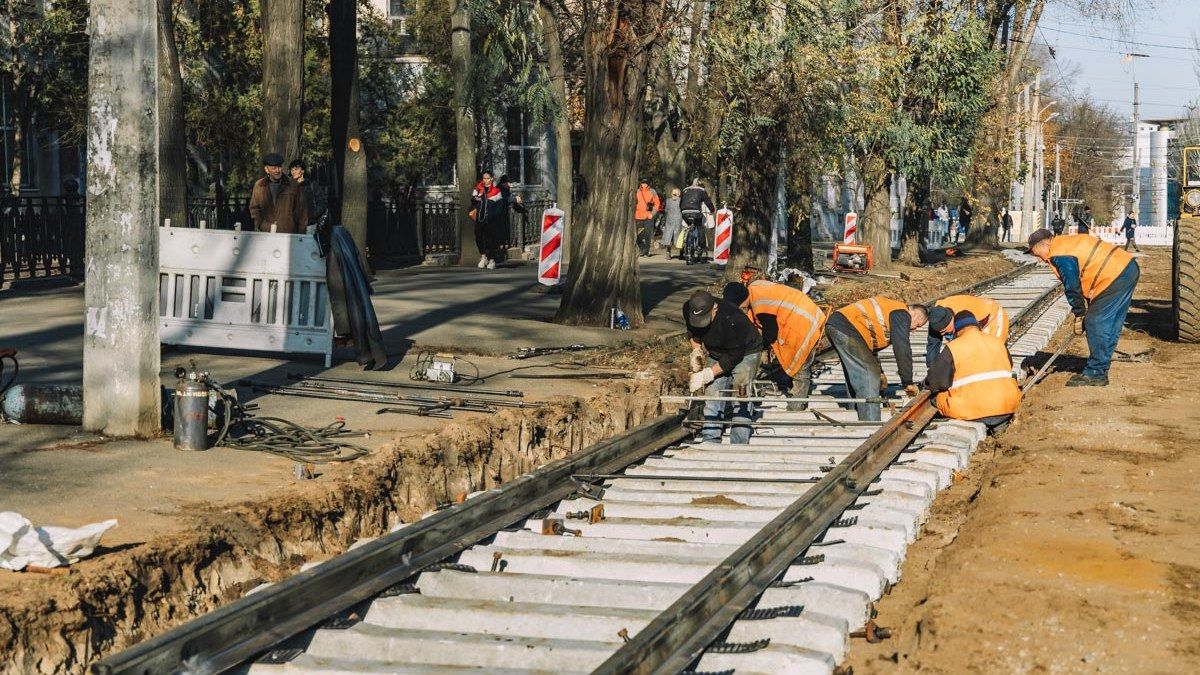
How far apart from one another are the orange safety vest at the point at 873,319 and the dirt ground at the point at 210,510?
7.49ft

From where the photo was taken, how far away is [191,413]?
10.1 metres

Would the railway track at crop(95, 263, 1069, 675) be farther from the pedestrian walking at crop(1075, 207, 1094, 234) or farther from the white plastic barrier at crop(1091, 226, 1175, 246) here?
the white plastic barrier at crop(1091, 226, 1175, 246)

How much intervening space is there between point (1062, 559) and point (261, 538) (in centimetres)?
436

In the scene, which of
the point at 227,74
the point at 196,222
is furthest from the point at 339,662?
the point at 227,74

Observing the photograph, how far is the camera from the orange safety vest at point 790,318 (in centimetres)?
1212

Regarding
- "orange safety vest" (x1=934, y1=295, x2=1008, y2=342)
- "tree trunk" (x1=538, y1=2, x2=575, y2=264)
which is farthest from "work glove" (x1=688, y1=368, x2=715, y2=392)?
"tree trunk" (x1=538, y1=2, x2=575, y2=264)

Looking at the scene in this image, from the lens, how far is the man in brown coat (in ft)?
52.3

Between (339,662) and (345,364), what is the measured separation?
854cm

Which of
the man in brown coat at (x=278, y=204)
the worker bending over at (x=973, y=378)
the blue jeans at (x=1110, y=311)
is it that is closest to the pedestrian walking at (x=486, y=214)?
the man in brown coat at (x=278, y=204)

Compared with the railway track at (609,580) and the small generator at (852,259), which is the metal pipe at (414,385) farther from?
the small generator at (852,259)

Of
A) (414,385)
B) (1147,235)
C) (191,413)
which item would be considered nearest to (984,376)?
(414,385)

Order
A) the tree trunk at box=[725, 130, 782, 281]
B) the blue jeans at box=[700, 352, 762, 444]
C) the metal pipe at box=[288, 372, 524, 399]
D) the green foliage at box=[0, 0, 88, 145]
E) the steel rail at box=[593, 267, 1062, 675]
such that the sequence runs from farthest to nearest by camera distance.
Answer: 1. the green foliage at box=[0, 0, 88, 145]
2. the tree trunk at box=[725, 130, 782, 281]
3. the metal pipe at box=[288, 372, 524, 399]
4. the blue jeans at box=[700, 352, 762, 444]
5. the steel rail at box=[593, 267, 1062, 675]

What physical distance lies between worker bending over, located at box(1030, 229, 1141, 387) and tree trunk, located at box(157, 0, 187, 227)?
10518 millimetres

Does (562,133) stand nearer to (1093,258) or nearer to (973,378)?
(1093,258)
